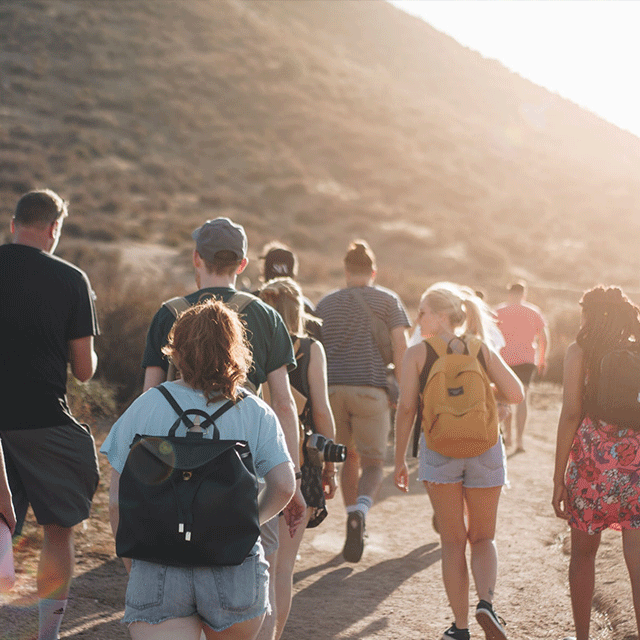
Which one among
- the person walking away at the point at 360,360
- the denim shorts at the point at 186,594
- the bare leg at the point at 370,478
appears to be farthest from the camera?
the person walking away at the point at 360,360

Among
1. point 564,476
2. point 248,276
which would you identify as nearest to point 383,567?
point 564,476

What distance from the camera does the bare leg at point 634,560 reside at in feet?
12.4

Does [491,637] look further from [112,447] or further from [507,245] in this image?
[507,245]

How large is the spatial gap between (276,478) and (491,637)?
1859 mm

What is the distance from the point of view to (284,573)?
389 cm

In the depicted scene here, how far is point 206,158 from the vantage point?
42.9m

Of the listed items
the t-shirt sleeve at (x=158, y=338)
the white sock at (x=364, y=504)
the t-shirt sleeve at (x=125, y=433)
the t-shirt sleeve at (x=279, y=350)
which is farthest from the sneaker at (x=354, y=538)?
the t-shirt sleeve at (x=125, y=433)

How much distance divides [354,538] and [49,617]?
2.22 metres

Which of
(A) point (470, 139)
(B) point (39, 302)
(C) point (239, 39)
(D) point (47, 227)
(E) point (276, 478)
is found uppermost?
(C) point (239, 39)

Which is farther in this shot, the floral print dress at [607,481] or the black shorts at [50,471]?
the floral print dress at [607,481]

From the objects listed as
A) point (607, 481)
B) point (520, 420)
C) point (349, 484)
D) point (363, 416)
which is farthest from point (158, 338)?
point (520, 420)

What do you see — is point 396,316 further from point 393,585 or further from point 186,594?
point 186,594

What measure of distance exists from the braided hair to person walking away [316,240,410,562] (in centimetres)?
200

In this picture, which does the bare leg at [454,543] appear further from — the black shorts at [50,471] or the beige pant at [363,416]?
the beige pant at [363,416]
